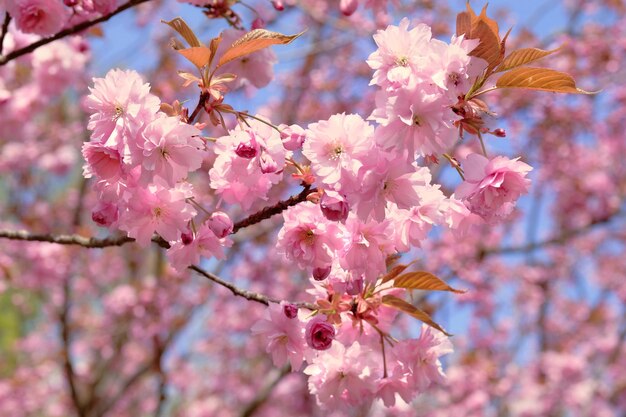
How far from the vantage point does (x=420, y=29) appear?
1229 mm

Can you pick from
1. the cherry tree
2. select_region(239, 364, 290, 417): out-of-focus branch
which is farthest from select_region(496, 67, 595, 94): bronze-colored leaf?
select_region(239, 364, 290, 417): out-of-focus branch

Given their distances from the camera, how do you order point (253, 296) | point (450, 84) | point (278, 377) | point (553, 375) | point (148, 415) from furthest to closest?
point (148, 415) < point (553, 375) < point (278, 377) < point (253, 296) < point (450, 84)

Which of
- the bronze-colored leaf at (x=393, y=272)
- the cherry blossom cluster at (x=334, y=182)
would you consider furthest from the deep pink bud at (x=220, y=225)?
the bronze-colored leaf at (x=393, y=272)

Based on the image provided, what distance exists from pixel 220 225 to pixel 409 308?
0.46 metres

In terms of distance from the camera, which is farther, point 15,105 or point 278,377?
point 15,105

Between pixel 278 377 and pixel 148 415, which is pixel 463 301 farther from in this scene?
pixel 148 415

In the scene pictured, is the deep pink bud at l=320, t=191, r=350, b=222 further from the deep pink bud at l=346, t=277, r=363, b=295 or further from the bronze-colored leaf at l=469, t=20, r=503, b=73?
the bronze-colored leaf at l=469, t=20, r=503, b=73

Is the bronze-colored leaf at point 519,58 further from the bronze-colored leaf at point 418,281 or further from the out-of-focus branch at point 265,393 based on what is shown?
the out-of-focus branch at point 265,393

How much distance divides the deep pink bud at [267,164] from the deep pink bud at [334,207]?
0.12 meters

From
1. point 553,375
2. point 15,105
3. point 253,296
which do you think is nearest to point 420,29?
point 253,296

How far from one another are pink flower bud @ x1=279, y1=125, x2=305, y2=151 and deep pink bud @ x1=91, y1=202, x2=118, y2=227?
39cm

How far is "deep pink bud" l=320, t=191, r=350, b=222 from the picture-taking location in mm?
1203

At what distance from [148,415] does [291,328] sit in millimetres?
7247

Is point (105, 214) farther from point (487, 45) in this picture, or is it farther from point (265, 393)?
point (265, 393)
